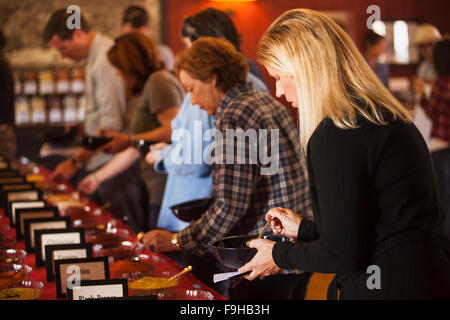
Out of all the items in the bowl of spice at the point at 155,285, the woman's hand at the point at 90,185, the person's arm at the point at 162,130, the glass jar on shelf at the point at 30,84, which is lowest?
the woman's hand at the point at 90,185

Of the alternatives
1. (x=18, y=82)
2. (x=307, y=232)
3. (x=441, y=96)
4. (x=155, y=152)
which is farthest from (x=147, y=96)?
(x=18, y=82)

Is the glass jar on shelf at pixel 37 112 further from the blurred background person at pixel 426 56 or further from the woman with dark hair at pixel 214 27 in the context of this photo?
the woman with dark hair at pixel 214 27

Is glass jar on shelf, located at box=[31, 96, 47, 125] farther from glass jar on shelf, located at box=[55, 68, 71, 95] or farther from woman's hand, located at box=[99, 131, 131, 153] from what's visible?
woman's hand, located at box=[99, 131, 131, 153]

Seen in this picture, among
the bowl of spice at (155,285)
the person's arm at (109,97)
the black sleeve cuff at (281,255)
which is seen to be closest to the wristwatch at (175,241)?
the bowl of spice at (155,285)

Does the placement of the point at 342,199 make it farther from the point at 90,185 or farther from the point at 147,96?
the point at 90,185

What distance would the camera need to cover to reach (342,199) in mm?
1243

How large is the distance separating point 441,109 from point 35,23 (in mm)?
4116

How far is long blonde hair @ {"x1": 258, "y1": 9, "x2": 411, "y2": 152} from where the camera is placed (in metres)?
1.31

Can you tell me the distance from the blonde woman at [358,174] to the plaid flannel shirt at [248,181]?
2.19ft

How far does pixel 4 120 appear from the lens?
14.6ft

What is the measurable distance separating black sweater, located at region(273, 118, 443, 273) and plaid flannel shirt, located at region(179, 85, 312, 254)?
0.74 metres

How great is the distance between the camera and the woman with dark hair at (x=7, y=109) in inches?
169
